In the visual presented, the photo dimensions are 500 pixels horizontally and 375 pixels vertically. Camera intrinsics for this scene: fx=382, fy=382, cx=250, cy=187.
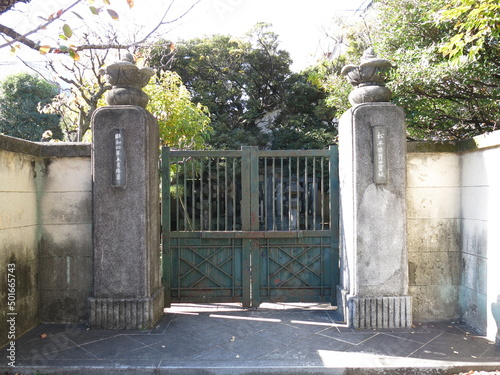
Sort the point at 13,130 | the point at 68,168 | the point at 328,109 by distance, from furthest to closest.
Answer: the point at 13,130, the point at 328,109, the point at 68,168

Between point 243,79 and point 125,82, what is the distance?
43.0 feet

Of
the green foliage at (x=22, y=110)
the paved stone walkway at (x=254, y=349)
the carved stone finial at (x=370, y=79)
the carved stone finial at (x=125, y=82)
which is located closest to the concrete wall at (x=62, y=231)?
the paved stone walkway at (x=254, y=349)

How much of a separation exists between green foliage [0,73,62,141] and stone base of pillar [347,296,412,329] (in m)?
18.0

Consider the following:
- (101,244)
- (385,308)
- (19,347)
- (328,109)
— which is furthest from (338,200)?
(328,109)

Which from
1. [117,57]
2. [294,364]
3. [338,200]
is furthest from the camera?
[117,57]

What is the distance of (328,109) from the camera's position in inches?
640

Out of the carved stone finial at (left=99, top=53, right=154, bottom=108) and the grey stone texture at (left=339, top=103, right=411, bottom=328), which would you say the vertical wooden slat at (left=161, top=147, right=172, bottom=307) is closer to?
the carved stone finial at (left=99, top=53, right=154, bottom=108)

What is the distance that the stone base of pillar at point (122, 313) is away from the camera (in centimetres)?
512

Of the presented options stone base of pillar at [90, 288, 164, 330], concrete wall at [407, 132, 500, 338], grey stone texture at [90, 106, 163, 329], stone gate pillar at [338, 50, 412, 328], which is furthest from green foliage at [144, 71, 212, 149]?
concrete wall at [407, 132, 500, 338]

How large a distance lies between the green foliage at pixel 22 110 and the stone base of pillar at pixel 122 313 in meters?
16.0

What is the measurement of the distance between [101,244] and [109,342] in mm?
1263

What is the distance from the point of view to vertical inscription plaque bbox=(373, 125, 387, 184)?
5.12 m

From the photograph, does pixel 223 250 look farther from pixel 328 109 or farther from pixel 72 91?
pixel 328 109

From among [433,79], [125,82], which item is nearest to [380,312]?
[433,79]
